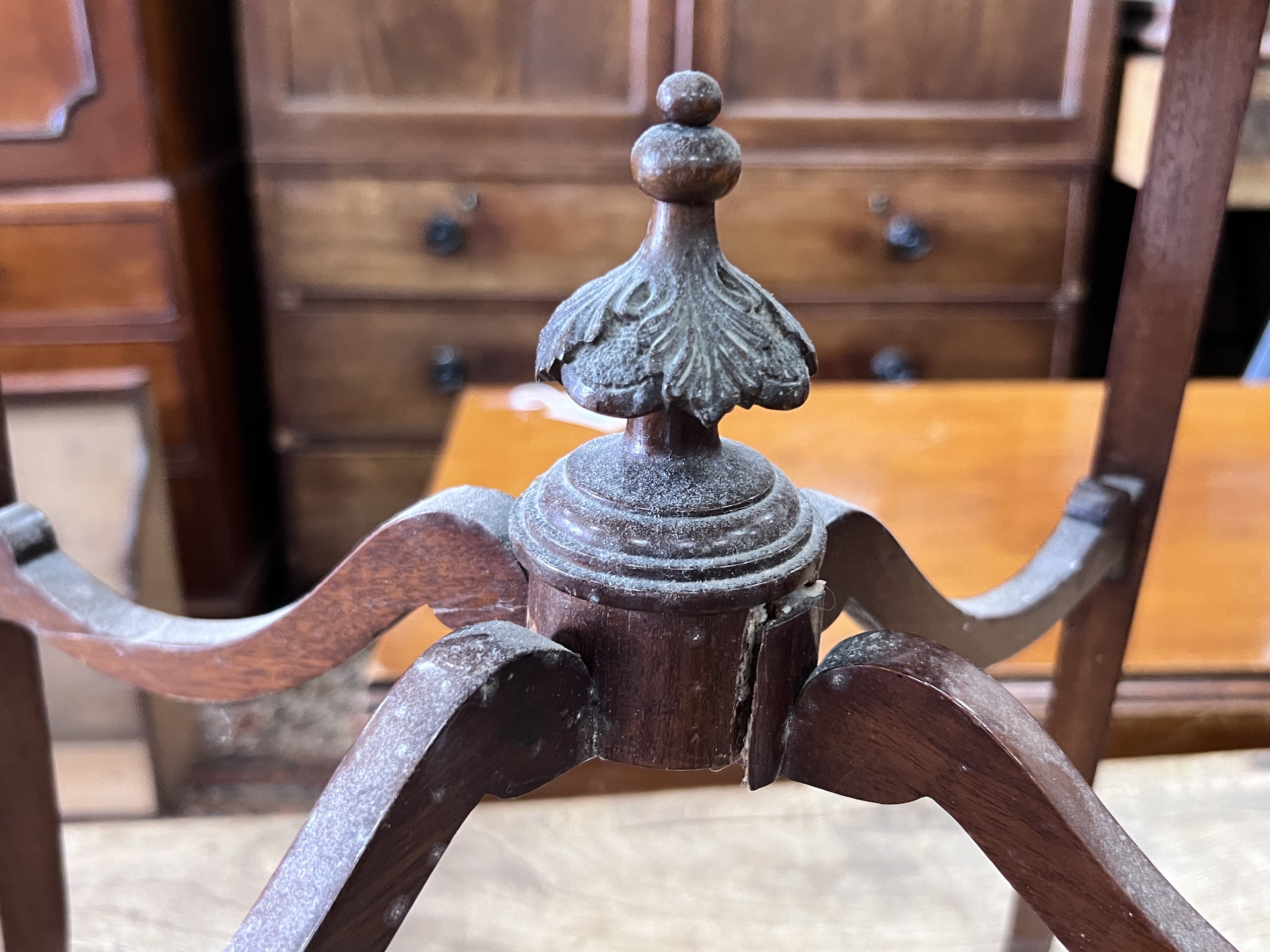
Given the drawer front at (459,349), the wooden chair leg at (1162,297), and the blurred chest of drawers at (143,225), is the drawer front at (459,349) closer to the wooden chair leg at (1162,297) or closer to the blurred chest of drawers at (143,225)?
the blurred chest of drawers at (143,225)

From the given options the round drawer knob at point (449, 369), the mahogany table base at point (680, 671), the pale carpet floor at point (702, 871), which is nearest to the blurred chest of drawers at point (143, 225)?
the round drawer knob at point (449, 369)

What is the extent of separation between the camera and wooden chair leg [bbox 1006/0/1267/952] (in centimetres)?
38

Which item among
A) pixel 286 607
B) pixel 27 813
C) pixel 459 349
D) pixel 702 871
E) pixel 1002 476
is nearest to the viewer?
pixel 286 607

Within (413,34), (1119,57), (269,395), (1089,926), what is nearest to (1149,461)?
(1089,926)

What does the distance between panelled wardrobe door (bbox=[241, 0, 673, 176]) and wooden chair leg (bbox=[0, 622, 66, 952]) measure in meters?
0.99

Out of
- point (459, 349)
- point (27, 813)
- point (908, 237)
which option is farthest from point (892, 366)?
point (27, 813)

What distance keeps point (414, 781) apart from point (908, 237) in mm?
1256

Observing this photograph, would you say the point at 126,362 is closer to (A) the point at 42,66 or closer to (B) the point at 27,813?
(A) the point at 42,66

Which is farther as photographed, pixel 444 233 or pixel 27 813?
pixel 444 233

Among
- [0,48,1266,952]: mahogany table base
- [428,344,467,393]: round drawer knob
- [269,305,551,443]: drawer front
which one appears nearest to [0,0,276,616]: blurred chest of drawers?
[269,305,551,443]: drawer front

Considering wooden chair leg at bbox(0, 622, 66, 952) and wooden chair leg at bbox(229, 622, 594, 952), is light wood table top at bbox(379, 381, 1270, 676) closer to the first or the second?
wooden chair leg at bbox(0, 622, 66, 952)

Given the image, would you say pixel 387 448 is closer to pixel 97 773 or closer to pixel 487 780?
pixel 97 773

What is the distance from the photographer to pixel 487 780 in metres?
0.29

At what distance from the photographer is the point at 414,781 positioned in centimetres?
26
